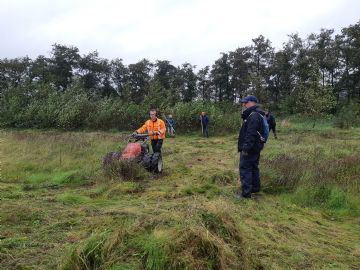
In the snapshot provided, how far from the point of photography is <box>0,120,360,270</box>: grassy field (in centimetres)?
363

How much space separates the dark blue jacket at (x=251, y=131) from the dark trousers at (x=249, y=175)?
152mm

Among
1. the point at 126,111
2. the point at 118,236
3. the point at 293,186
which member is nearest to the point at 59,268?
the point at 118,236

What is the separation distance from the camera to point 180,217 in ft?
13.6

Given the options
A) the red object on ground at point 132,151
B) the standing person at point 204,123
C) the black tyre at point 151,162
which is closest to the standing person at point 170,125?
the standing person at point 204,123

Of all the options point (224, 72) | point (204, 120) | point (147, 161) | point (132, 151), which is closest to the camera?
point (147, 161)

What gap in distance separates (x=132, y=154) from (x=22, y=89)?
30.2 m

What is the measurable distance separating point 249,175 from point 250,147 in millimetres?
540

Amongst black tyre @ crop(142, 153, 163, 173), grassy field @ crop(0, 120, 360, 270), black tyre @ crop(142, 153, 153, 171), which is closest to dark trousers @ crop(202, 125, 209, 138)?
grassy field @ crop(0, 120, 360, 270)

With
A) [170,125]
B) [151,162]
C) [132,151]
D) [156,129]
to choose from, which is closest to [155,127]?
[156,129]

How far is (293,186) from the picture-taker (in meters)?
7.99

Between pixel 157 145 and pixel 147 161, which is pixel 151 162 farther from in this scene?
pixel 157 145

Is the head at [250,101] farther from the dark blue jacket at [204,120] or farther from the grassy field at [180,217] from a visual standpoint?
the dark blue jacket at [204,120]

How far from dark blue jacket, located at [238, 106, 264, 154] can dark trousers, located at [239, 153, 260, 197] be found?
0.50ft

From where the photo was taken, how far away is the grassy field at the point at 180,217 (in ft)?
11.9
